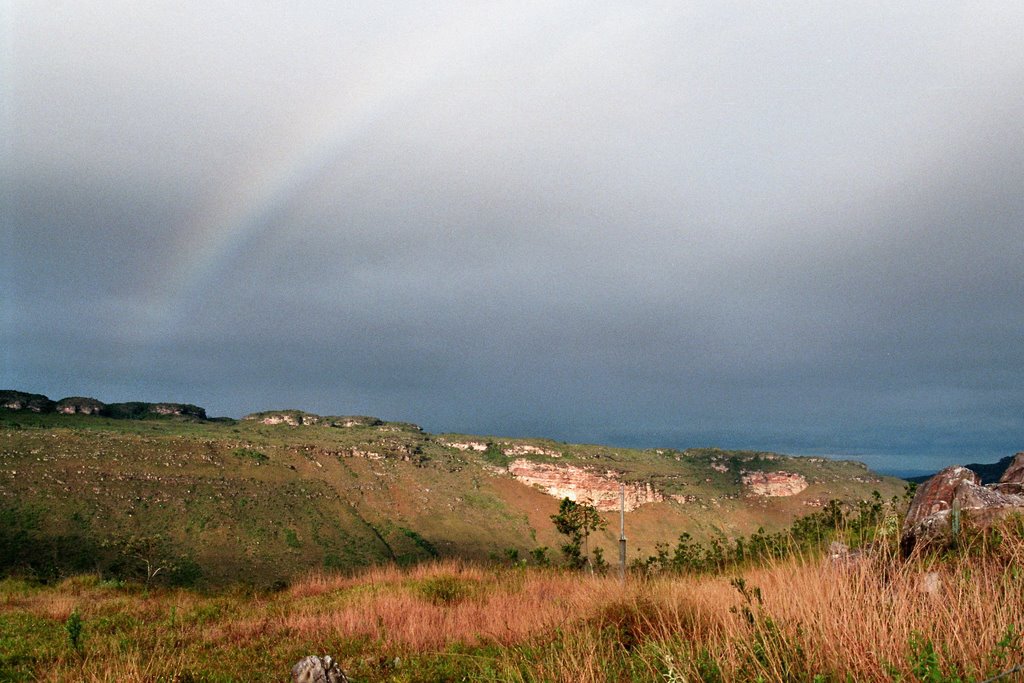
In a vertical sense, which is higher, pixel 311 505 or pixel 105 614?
pixel 105 614

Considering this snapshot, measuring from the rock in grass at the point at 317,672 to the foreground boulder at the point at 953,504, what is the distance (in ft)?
22.2

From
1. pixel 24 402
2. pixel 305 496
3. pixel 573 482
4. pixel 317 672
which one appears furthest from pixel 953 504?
pixel 24 402

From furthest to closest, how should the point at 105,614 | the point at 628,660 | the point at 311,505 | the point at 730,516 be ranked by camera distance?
the point at 730,516, the point at 311,505, the point at 105,614, the point at 628,660

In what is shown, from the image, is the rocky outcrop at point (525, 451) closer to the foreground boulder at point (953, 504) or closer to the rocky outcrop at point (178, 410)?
the rocky outcrop at point (178, 410)

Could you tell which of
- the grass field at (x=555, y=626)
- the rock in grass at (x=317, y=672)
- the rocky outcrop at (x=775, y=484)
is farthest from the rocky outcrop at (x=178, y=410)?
the rock in grass at (x=317, y=672)

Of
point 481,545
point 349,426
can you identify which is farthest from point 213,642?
point 349,426

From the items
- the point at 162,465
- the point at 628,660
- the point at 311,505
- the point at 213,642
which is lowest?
the point at 311,505

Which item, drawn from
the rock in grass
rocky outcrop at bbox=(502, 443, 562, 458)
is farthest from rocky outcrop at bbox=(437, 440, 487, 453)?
the rock in grass

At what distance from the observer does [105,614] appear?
13.1 m

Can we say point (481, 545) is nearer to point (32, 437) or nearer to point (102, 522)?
point (102, 522)

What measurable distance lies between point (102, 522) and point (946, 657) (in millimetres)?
76991

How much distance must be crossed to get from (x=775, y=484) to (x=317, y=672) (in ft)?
516

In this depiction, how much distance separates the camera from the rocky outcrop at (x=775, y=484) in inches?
5591

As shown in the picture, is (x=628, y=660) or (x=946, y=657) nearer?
(x=946, y=657)
